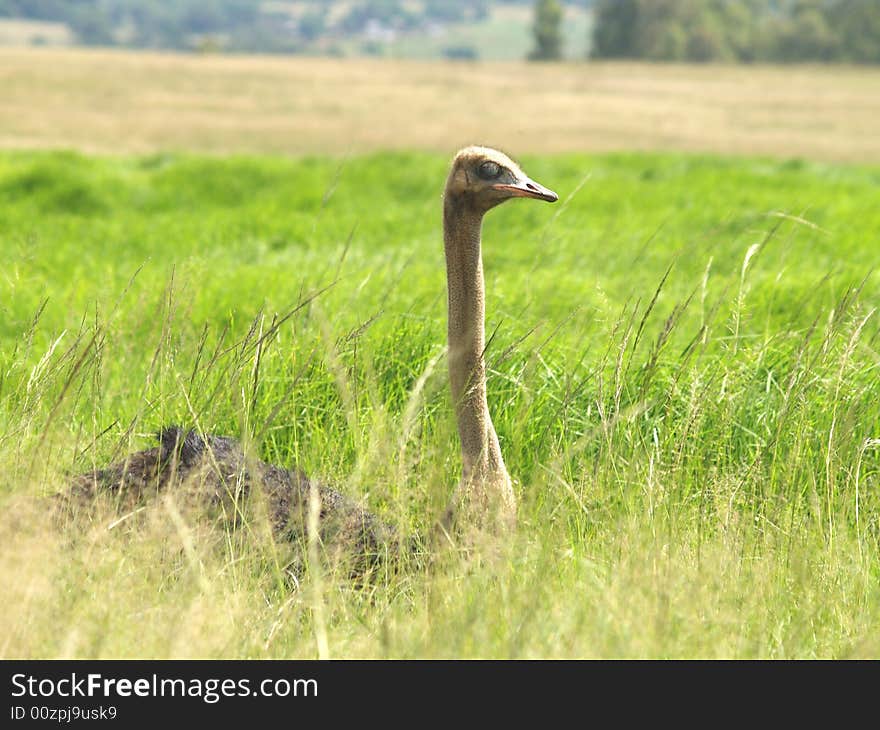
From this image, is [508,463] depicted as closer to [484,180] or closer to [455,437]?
[455,437]

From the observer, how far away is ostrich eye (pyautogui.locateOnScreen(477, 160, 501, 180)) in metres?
3.46

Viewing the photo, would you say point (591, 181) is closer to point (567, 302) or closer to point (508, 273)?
point (508, 273)

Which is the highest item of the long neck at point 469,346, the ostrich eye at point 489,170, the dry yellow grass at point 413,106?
the ostrich eye at point 489,170

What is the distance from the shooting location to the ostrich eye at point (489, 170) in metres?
3.46

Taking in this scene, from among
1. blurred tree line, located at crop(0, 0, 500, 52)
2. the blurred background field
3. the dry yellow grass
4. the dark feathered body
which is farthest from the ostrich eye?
blurred tree line, located at crop(0, 0, 500, 52)

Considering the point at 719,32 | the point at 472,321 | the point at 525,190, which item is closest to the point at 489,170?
the point at 525,190

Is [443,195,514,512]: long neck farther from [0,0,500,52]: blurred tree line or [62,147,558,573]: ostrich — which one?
[0,0,500,52]: blurred tree line

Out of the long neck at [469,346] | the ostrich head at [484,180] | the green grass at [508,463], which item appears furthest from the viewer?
the long neck at [469,346]

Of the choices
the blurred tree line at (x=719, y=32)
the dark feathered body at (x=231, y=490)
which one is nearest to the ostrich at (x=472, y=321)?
the dark feathered body at (x=231, y=490)

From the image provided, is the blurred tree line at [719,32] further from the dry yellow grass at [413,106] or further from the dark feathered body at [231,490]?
the dark feathered body at [231,490]

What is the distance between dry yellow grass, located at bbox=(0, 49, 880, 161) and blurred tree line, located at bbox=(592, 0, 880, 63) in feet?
47.4

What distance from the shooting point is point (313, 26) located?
16950 cm

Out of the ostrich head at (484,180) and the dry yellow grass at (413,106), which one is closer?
the ostrich head at (484,180)

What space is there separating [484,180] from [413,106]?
4064 centimetres
